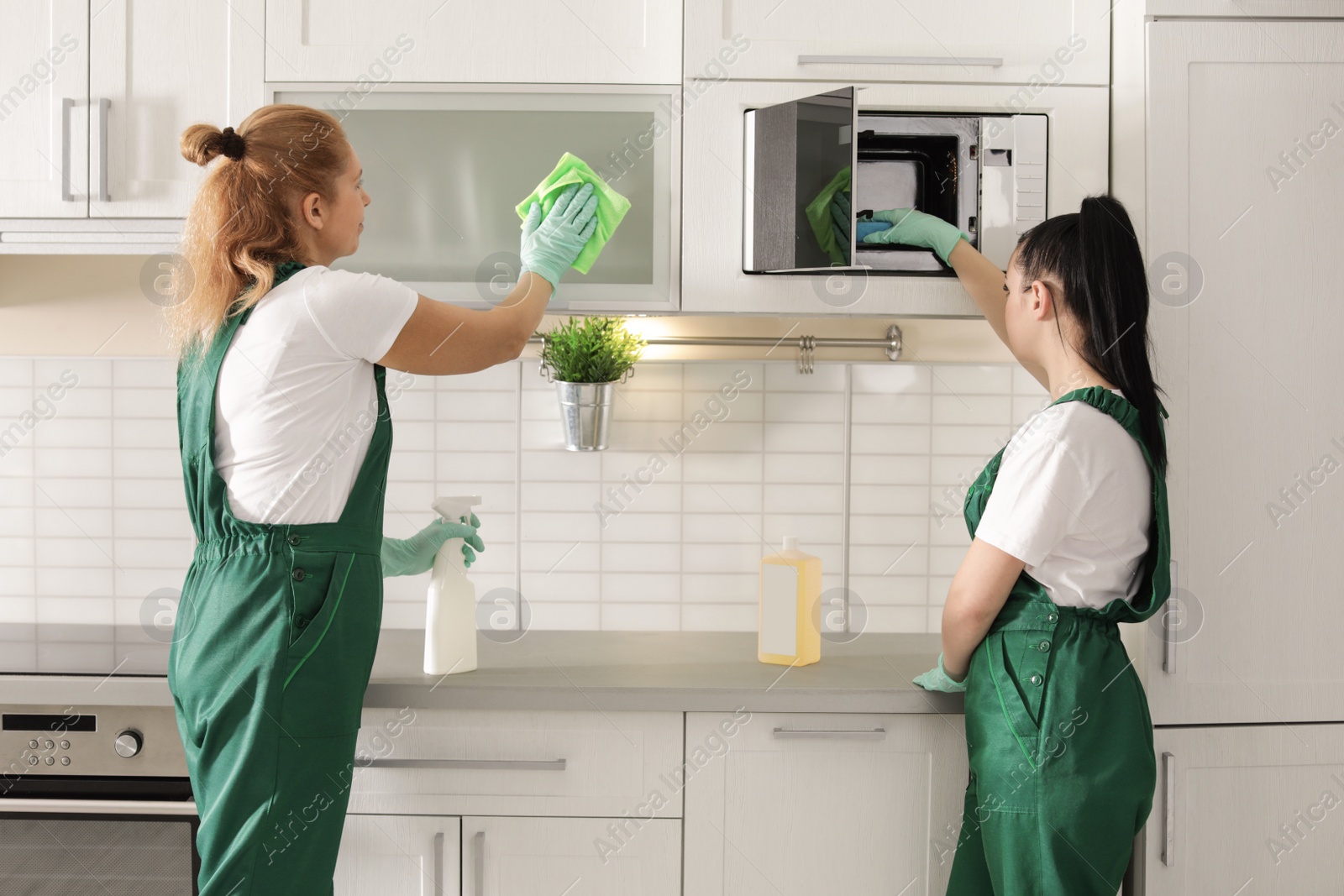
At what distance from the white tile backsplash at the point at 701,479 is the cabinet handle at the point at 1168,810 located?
53cm

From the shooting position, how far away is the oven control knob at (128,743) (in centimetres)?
151

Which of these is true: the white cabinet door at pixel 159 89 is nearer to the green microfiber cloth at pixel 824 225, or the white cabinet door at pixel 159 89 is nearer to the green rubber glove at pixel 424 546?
the green rubber glove at pixel 424 546

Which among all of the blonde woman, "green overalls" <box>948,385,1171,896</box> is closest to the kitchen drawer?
the blonde woman

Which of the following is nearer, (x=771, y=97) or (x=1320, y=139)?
(x=1320, y=139)

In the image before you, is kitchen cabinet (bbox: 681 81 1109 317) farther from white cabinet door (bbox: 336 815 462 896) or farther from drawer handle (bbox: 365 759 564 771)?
white cabinet door (bbox: 336 815 462 896)

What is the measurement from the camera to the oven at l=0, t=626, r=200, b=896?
1508 mm

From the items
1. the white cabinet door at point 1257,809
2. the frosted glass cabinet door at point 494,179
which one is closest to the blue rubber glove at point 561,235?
the frosted glass cabinet door at point 494,179

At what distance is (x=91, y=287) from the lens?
1984 mm

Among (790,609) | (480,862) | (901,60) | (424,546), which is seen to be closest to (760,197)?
(901,60)

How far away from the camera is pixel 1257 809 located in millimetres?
1493

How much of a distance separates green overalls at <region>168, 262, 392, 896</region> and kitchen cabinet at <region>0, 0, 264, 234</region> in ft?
1.78

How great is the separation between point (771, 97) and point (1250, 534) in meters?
1.05

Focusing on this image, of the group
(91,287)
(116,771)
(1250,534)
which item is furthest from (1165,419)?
(91,287)

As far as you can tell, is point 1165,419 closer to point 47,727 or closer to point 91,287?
point 47,727
